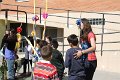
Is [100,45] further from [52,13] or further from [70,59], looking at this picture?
[70,59]

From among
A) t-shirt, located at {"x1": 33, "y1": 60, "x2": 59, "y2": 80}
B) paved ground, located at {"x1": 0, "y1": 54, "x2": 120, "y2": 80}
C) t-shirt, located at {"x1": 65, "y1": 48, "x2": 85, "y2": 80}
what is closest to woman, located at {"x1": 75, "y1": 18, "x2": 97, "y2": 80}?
t-shirt, located at {"x1": 65, "y1": 48, "x2": 85, "y2": 80}

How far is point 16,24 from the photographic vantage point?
22.4m

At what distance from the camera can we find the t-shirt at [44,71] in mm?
5415

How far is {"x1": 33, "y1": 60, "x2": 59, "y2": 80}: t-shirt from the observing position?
17.8 ft

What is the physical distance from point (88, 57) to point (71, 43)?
1.95 ft

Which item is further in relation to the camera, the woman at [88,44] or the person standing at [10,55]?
the person standing at [10,55]

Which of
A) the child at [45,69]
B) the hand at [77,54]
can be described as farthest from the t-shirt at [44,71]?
the hand at [77,54]

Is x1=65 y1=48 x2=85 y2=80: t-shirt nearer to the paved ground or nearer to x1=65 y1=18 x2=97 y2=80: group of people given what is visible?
x1=65 y1=18 x2=97 y2=80: group of people

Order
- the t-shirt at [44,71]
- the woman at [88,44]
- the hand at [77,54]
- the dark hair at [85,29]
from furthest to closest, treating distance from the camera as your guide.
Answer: the dark hair at [85,29] → the woman at [88,44] → the hand at [77,54] → the t-shirt at [44,71]

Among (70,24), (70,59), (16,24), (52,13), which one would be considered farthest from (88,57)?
(16,24)

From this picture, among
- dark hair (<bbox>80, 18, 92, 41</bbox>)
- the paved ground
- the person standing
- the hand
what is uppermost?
dark hair (<bbox>80, 18, 92, 41</bbox>)

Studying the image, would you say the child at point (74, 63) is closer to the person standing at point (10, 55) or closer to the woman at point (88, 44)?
the woman at point (88, 44)

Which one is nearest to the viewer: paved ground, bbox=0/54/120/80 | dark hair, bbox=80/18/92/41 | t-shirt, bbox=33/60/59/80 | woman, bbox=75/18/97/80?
t-shirt, bbox=33/60/59/80

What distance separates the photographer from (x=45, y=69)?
547 cm
